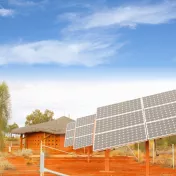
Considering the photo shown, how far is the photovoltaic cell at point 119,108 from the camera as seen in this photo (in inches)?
599

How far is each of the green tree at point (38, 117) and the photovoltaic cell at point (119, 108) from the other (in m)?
58.2

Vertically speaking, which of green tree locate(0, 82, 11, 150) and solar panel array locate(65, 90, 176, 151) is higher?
green tree locate(0, 82, 11, 150)

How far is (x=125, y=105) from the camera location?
1579 cm

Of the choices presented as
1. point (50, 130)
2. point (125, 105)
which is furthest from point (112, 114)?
point (50, 130)

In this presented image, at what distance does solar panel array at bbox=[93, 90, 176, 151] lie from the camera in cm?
1253

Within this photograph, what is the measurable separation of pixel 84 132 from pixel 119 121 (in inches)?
277

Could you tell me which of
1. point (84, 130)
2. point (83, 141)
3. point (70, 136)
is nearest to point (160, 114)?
point (83, 141)

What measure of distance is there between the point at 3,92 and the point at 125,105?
82.7 ft

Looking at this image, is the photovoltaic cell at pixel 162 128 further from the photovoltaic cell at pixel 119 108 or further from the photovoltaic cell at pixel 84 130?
the photovoltaic cell at pixel 84 130

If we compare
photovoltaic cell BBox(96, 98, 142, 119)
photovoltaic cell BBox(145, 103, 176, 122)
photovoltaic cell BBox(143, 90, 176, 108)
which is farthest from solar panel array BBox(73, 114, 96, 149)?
photovoltaic cell BBox(145, 103, 176, 122)

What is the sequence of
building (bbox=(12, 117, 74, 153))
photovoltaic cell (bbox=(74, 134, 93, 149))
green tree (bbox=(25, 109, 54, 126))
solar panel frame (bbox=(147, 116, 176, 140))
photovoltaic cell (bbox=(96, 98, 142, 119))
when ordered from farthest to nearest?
green tree (bbox=(25, 109, 54, 126))
building (bbox=(12, 117, 74, 153))
photovoltaic cell (bbox=(74, 134, 93, 149))
photovoltaic cell (bbox=(96, 98, 142, 119))
solar panel frame (bbox=(147, 116, 176, 140))

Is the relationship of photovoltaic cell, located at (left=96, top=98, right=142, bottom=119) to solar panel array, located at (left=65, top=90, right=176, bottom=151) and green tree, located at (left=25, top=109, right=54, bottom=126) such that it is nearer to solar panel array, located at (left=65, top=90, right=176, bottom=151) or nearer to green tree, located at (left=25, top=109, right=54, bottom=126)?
solar panel array, located at (left=65, top=90, right=176, bottom=151)

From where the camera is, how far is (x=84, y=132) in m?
21.2

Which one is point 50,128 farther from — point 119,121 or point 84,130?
point 119,121
